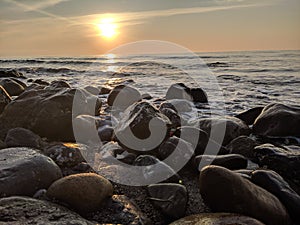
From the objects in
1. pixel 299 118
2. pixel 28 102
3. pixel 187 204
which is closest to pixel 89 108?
pixel 28 102

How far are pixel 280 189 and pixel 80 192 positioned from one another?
1.79 m

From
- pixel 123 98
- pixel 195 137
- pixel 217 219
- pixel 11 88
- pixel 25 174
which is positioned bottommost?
pixel 217 219

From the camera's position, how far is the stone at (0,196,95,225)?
2004mm

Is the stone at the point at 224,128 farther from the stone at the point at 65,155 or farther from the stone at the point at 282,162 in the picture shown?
the stone at the point at 65,155

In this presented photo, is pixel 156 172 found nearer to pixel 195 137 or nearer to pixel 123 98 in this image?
pixel 195 137

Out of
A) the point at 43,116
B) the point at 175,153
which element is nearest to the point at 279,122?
the point at 175,153

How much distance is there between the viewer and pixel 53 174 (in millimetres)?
2711

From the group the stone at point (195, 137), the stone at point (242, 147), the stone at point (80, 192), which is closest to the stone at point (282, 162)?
the stone at point (242, 147)

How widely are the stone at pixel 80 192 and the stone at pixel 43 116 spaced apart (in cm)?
189

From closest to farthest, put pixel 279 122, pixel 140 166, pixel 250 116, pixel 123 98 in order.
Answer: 1. pixel 140 166
2. pixel 279 122
3. pixel 250 116
4. pixel 123 98

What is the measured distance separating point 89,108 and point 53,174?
9.58ft

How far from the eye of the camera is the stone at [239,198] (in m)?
2.41

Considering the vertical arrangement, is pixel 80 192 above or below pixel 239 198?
above

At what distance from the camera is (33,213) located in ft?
6.88
